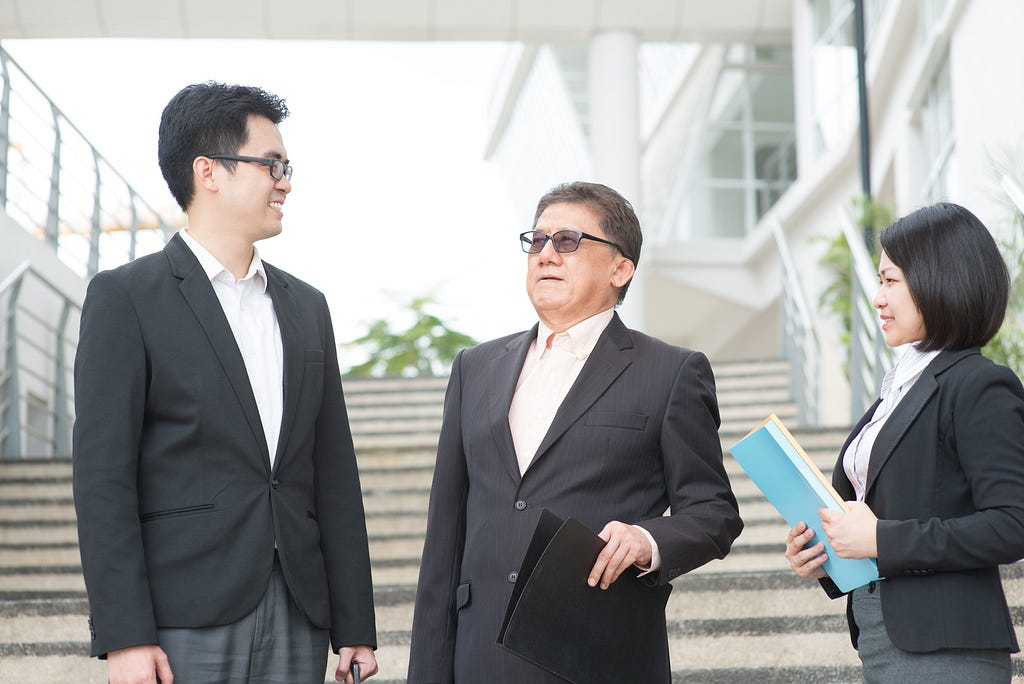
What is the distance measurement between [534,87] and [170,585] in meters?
18.5

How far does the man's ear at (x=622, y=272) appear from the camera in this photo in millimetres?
2697

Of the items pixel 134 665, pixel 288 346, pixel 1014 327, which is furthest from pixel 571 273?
pixel 1014 327

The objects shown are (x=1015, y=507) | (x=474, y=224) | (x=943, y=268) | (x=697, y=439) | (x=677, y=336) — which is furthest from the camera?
(x=474, y=224)

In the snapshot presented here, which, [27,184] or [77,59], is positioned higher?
[77,59]

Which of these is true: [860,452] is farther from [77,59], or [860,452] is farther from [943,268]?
[77,59]

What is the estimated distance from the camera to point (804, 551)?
7.66 ft

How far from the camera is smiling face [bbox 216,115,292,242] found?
8.29 ft

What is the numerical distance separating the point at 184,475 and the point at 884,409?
1403mm

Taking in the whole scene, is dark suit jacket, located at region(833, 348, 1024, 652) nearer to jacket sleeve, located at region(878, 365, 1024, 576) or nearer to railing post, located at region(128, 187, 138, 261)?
jacket sleeve, located at region(878, 365, 1024, 576)

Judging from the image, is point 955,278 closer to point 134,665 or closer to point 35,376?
point 134,665

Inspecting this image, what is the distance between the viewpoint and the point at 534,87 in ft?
65.9

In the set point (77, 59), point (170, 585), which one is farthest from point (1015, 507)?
point (77, 59)

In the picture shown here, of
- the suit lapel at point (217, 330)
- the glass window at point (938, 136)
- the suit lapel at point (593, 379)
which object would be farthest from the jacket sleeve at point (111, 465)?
the glass window at point (938, 136)

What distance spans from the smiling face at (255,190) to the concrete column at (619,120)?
25.6ft
